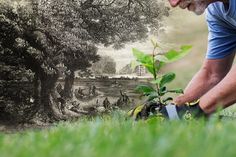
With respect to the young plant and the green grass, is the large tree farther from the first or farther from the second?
the green grass

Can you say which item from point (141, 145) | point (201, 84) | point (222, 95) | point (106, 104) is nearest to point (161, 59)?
point (222, 95)

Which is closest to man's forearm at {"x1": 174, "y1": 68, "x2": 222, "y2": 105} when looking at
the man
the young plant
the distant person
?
the man

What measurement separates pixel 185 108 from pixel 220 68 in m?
0.69

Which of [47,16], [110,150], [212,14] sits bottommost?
[110,150]

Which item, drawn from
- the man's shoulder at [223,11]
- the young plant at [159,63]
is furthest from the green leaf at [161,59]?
the man's shoulder at [223,11]

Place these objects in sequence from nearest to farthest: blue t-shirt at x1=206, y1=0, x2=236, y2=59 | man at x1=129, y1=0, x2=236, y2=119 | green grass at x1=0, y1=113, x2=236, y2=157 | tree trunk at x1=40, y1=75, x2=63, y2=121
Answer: green grass at x1=0, y1=113, x2=236, y2=157 < man at x1=129, y1=0, x2=236, y2=119 < blue t-shirt at x1=206, y1=0, x2=236, y2=59 < tree trunk at x1=40, y1=75, x2=63, y2=121

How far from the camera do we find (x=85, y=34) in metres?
5.75

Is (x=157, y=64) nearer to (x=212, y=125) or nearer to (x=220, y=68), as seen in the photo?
(x=220, y=68)

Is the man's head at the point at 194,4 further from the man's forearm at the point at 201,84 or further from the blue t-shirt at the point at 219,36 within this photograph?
the man's forearm at the point at 201,84

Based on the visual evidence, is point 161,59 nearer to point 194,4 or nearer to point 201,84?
point 194,4

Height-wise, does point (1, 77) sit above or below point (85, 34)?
below

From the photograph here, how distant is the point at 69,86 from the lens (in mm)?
5758

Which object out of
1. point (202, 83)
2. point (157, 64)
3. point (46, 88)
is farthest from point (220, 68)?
point (46, 88)

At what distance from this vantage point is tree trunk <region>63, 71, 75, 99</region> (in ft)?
18.7
